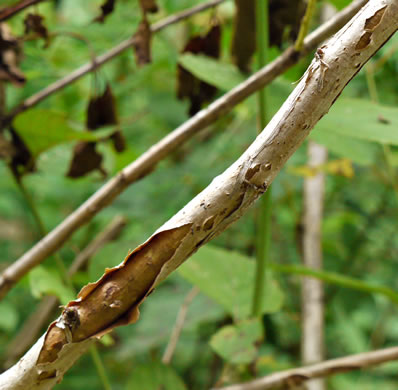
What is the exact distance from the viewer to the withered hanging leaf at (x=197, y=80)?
85 centimetres

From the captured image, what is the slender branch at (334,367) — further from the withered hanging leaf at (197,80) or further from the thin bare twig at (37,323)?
the thin bare twig at (37,323)

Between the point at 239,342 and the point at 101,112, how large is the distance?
402mm

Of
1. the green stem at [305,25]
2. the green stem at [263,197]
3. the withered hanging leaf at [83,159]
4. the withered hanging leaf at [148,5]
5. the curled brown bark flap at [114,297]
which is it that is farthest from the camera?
the withered hanging leaf at [83,159]

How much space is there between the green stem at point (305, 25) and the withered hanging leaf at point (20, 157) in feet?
1.31

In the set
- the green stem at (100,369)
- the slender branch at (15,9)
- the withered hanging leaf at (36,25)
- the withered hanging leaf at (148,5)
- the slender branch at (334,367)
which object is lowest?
the green stem at (100,369)

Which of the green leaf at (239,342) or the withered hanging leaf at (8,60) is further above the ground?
the withered hanging leaf at (8,60)

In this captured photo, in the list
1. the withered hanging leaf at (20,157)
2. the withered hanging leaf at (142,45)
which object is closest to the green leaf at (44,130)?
the withered hanging leaf at (20,157)

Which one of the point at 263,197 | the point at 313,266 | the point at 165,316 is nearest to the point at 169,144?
the point at 263,197

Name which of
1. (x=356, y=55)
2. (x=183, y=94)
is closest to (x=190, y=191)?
(x=183, y=94)

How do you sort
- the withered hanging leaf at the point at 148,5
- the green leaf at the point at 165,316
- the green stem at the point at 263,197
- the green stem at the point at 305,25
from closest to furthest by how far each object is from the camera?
the green stem at the point at 305,25 < the green stem at the point at 263,197 < the withered hanging leaf at the point at 148,5 < the green leaf at the point at 165,316

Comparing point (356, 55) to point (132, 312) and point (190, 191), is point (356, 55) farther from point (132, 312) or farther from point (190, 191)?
point (190, 191)

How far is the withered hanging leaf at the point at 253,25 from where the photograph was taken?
2.30ft

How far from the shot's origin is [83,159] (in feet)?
2.62

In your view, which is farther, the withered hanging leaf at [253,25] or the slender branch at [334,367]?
the withered hanging leaf at [253,25]
